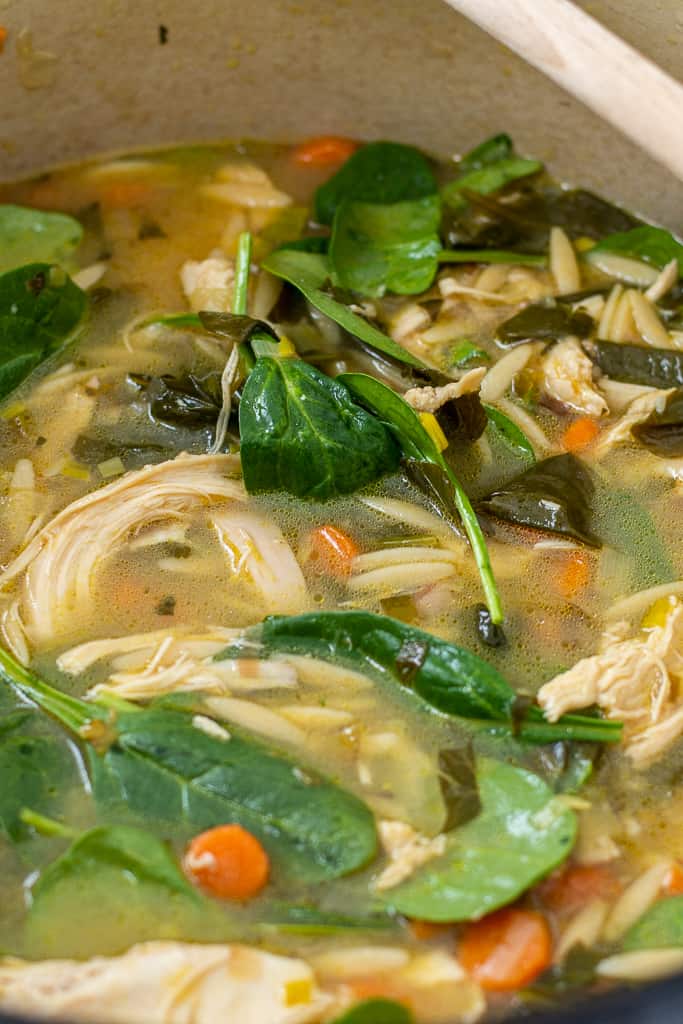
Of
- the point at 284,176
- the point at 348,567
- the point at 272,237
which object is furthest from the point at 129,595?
the point at 284,176

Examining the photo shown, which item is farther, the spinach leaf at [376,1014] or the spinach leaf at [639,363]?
the spinach leaf at [639,363]

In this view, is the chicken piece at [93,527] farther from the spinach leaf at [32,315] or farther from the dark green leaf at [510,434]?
the dark green leaf at [510,434]

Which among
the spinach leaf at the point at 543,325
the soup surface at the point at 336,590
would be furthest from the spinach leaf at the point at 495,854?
the spinach leaf at the point at 543,325

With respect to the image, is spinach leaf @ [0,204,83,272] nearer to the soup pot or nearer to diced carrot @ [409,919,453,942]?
the soup pot

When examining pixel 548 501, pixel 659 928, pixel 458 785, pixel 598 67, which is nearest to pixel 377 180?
pixel 598 67

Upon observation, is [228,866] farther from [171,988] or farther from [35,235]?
[35,235]

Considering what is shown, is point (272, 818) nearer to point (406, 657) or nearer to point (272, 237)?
point (406, 657)

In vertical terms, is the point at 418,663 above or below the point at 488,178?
below
